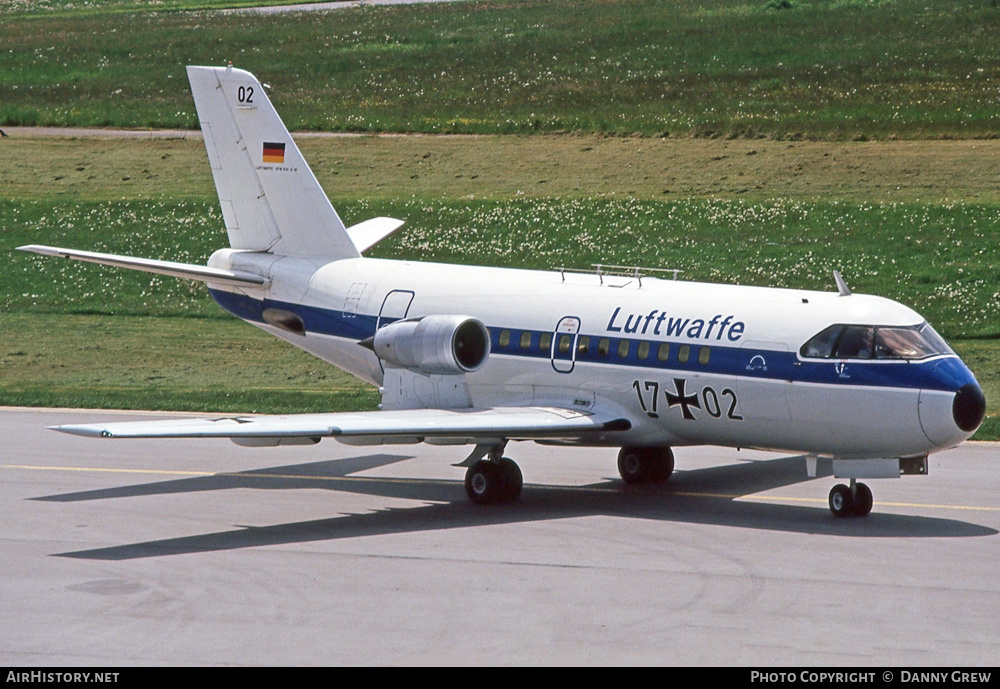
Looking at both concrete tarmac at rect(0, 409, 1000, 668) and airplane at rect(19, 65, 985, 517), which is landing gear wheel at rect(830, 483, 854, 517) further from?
concrete tarmac at rect(0, 409, 1000, 668)

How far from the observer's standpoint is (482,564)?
723 inches

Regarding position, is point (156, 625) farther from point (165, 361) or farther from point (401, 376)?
point (165, 361)

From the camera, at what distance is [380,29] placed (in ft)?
265

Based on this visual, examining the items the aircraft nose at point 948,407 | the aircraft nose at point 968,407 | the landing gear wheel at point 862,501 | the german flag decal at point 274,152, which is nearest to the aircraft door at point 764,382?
the landing gear wheel at point 862,501

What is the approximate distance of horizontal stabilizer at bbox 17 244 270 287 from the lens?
83.3ft

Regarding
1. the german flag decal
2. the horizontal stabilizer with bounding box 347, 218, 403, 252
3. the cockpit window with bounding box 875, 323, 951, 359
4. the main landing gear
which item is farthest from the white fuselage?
the german flag decal

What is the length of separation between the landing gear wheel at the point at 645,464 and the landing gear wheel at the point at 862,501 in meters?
3.73

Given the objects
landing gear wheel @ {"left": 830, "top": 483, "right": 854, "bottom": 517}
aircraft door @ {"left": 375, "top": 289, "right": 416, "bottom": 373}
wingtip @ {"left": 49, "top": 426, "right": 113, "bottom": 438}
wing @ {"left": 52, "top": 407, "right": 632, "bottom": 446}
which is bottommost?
landing gear wheel @ {"left": 830, "top": 483, "right": 854, "bottom": 517}

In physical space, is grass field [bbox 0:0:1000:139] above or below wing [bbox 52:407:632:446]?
above

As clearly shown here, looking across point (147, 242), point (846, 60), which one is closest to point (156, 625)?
point (147, 242)

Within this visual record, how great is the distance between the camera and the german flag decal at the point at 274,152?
1099 inches

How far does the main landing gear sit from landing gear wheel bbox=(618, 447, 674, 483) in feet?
11.7

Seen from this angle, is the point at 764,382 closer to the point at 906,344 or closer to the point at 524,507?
the point at 906,344
